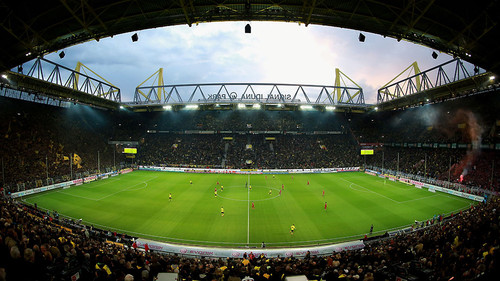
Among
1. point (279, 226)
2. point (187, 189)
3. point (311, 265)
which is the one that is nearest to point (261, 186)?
point (187, 189)

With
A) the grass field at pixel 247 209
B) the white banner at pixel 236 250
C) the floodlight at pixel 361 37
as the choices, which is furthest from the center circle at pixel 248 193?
the floodlight at pixel 361 37

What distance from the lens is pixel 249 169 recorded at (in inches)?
2031

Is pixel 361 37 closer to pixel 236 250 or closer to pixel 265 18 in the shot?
pixel 265 18

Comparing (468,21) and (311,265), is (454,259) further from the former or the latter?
(468,21)

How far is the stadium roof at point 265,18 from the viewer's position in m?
10.1

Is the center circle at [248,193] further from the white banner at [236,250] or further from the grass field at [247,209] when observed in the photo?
the white banner at [236,250]

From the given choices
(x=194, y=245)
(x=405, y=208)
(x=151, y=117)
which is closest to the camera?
(x=194, y=245)

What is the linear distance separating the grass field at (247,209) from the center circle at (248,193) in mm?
144

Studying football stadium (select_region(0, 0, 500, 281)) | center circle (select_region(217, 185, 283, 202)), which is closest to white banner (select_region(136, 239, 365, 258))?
football stadium (select_region(0, 0, 500, 281))

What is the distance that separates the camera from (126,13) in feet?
36.4

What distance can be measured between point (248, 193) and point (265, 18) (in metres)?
26.2

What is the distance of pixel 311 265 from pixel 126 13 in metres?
16.0

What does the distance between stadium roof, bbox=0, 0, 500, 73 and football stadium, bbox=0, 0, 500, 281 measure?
0.09 meters

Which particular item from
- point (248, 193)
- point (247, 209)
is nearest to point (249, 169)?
point (248, 193)
